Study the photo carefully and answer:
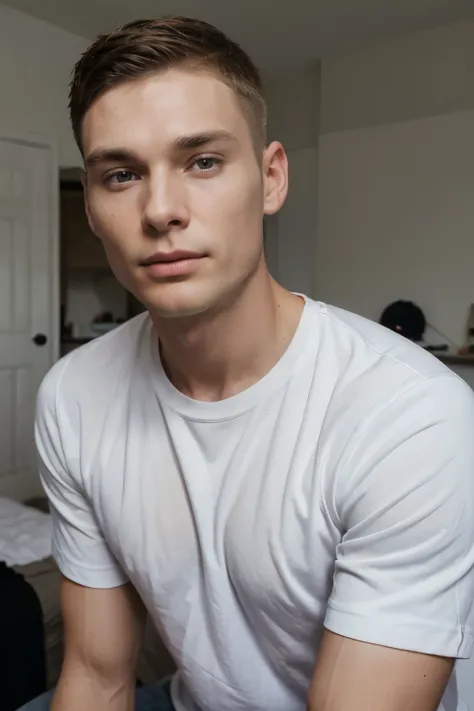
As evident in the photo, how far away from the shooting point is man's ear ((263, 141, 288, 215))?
34.0 inches

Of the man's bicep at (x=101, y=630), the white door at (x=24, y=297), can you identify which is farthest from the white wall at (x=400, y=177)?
the man's bicep at (x=101, y=630)

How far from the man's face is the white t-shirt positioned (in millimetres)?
144

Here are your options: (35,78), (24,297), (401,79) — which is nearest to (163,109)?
(24,297)

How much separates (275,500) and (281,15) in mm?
3471

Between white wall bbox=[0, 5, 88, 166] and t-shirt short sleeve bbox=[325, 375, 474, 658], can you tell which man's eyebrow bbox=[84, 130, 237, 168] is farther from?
white wall bbox=[0, 5, 88, 166]

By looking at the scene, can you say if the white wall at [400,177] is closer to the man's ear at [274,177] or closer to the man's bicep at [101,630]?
the man's ear at [274,177]

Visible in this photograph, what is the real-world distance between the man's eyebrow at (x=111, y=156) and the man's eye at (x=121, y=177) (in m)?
0.02

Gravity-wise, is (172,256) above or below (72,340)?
above

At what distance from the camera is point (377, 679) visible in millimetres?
625

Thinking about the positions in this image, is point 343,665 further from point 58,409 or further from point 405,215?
point 405,215

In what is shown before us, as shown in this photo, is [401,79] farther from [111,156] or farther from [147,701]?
[147,701]

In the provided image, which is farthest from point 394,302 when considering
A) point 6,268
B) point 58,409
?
point 58,409

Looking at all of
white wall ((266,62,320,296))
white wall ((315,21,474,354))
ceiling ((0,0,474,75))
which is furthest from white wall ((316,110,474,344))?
ceiling ((0,0,474,75))

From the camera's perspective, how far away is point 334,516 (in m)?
0.69
